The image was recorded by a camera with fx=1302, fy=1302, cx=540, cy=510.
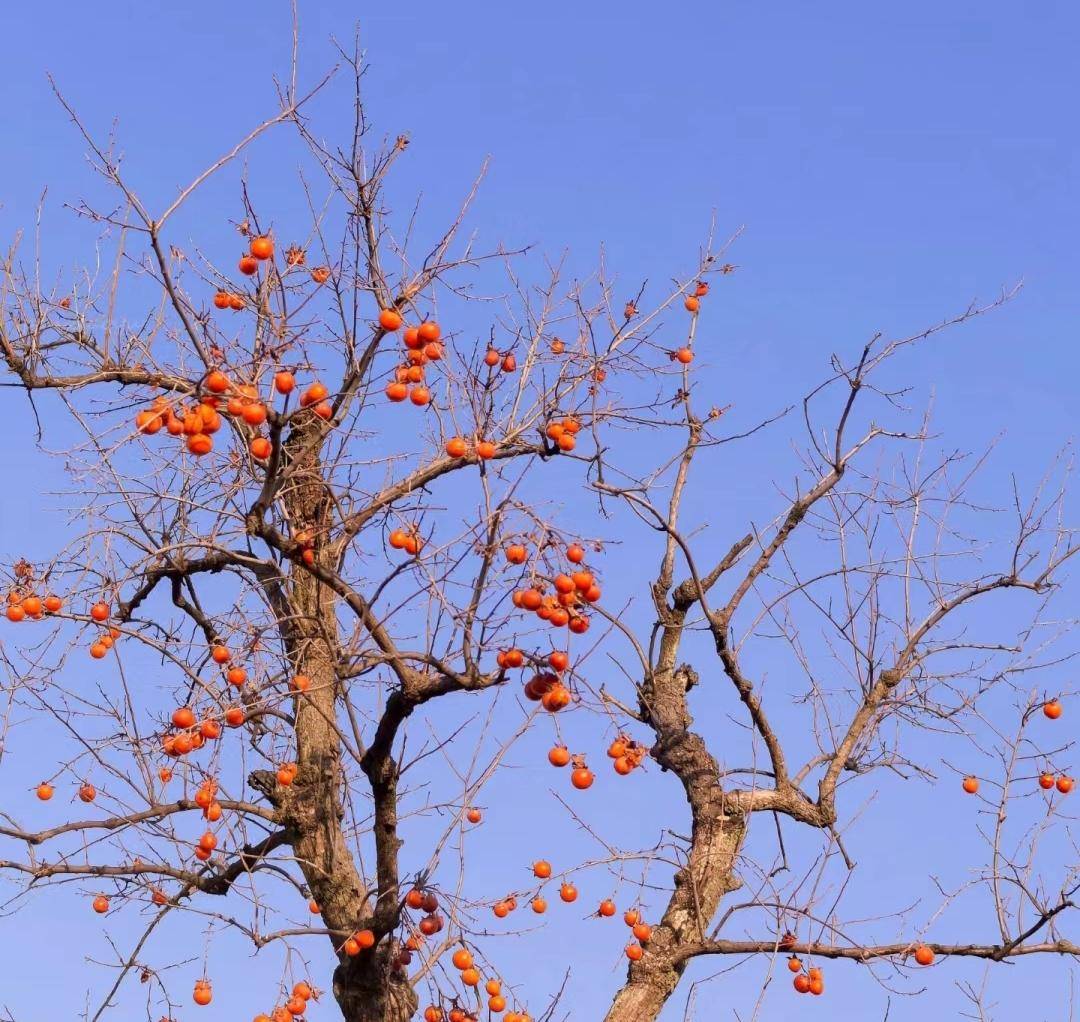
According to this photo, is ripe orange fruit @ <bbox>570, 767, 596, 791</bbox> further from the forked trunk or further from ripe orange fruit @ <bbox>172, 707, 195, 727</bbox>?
ripe orange fruit @ <bbox>172, 707, 195, 727</bbox>

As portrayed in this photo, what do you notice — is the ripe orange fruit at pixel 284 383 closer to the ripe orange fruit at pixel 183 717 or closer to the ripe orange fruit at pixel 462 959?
the ripe orange fruit at pixel 183 717

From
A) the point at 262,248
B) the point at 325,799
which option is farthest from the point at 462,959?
the point at 262,248

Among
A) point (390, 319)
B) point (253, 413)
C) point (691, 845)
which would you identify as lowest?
point (691, 845)

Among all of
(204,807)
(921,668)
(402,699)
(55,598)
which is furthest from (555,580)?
(921,668)

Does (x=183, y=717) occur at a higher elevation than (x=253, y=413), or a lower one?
lower

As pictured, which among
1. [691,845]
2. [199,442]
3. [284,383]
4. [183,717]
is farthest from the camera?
[691,845]

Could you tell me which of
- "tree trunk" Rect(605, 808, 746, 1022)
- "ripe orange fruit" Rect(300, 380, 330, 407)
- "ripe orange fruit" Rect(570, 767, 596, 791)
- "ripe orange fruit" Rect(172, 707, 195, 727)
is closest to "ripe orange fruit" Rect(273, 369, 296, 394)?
"ripe orange fruit" Rect(300, 380, 330, 407)

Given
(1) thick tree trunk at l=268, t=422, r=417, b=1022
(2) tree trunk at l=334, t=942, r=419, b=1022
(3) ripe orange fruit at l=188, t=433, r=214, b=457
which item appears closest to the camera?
(3) ripe orange fruit at l=188, t=433, r=214, b=457

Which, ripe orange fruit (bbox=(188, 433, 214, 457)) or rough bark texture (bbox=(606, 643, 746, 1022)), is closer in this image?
ripe orange fruit (bbox=(188, 433, 214, 457))

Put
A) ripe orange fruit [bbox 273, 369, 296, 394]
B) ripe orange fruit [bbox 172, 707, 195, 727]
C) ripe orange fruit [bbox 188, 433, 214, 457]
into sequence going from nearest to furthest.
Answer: ripe orange fruit [bbox 188, 433, 214, 457], ripe orange fruit [bbox 273, 369, 296, 394], ripe orange fruit [bbox 172, 707, 195, 727]

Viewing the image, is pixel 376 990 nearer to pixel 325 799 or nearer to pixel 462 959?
pixel 462 959

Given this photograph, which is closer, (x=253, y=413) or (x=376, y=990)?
(x=253, y=413)

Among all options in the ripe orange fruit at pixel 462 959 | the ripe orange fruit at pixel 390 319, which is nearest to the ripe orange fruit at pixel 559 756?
the ripe orange fruit at pixel 462 959

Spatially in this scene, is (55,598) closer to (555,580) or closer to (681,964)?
(555,580)
